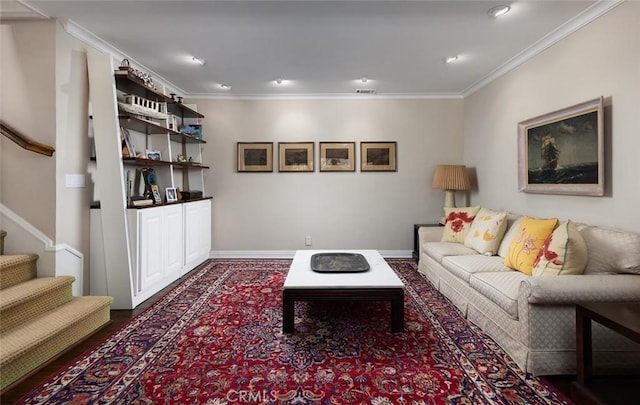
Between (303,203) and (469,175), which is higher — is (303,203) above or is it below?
below

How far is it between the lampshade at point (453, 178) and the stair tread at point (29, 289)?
14.4 ft

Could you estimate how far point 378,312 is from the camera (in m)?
2.73

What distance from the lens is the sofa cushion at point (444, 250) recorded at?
10.6 ft

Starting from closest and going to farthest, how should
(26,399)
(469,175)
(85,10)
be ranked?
1. (26,399)
2. (85,10)
3. (469,175)

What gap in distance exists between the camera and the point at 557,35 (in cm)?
272

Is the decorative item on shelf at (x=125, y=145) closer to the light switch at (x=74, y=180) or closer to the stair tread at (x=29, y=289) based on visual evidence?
the light switch at (x=74, y=180)

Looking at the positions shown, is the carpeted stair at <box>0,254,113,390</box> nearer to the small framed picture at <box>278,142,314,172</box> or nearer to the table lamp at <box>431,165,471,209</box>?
the small framed picture at <box>278,142,314,172</box>

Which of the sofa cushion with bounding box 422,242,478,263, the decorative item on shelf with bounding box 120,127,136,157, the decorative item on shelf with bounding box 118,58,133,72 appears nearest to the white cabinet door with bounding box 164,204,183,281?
the decorative item on shelf with bounding box 120,127,136,157

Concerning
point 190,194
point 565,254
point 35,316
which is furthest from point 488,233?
point 35,316

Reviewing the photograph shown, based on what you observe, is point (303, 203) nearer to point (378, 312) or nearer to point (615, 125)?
point (378, 312)

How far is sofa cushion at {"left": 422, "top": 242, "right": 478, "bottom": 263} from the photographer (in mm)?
3234

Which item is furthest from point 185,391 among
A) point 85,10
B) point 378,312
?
point 85,10

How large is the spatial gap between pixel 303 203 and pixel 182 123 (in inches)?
89.7

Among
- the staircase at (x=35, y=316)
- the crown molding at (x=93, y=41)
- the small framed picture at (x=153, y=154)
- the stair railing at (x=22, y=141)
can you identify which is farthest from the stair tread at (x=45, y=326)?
the crown molding at (x=93, y=41)
